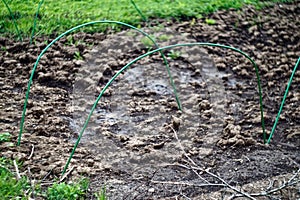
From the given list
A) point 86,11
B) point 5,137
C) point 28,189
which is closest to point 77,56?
point 86,11

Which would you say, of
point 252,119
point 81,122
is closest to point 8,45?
point 81,122

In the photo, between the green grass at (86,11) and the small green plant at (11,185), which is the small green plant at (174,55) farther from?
the small green plant at (11,185)

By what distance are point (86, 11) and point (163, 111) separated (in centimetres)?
171

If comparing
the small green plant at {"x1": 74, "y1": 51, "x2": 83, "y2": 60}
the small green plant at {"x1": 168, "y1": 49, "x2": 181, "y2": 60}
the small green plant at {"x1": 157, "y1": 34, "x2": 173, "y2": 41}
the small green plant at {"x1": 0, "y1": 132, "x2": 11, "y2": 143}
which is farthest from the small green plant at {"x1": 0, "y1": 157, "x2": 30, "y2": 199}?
the small green plant at {"x1": 157, "y1": 34, "x2": 173, "y2": 41}

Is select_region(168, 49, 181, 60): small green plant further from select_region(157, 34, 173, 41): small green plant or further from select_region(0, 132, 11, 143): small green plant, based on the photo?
select_region(0, 132, 11, 143): small green plant

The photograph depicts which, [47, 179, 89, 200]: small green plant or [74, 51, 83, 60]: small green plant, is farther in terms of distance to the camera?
[74, 51, 83, 60]: small green plant

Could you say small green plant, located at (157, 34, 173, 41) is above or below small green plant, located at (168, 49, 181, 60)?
above

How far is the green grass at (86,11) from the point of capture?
14.7 ft

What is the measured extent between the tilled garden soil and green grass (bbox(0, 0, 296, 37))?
0.15m

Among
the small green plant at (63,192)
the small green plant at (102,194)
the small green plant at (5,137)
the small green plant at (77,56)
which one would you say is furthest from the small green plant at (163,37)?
the small green plant at (63,192)

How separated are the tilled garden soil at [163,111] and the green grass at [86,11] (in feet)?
0.50

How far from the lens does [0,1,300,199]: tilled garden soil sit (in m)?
3.01

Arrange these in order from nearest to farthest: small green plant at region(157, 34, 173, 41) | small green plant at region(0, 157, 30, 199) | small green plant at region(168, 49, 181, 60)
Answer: small green plant at region(0, 157, 30, 199) → small green plant at region(168, 49, 181, 60) → small green plant at region(157, 34, 173, 41)

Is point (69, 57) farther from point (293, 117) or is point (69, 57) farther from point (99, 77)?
point (293, 117)
